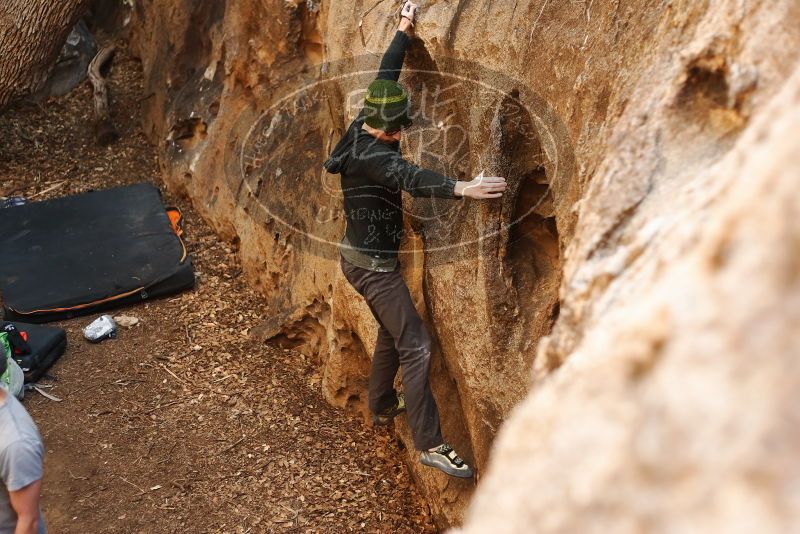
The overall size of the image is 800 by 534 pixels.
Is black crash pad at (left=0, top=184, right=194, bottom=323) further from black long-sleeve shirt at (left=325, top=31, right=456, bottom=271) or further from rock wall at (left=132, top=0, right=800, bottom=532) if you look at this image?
black long-sleeve shirt at (left=325, top=31, right=456, bottom=271)

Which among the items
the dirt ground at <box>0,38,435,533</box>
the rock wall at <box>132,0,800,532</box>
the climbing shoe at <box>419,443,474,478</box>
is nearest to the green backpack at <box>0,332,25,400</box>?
the dirt ground at <box>0,38,435,533</box>

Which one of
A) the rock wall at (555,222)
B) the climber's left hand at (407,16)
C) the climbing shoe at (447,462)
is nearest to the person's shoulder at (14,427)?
the rock wall at (555,222)

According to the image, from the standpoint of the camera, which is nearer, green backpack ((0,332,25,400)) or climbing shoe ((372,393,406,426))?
climbing shoe ((372,393,406,426))

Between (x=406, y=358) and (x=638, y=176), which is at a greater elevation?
(x=638, y=176)

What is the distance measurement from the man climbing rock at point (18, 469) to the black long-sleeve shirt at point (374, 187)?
2016mm

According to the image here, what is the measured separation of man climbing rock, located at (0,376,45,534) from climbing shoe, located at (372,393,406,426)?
241 centimetres

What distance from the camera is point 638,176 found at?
2635mm

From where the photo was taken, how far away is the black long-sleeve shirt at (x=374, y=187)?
177 inches

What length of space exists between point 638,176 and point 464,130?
2.32 metres

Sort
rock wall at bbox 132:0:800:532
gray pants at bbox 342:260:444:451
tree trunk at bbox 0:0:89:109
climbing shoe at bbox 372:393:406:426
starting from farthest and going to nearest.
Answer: tree trunk at bbox 0:0:89:109, climbing shoe at bbox 372:393:406:426, gray pants at bbox 342:260:444:451, rock wall at bbox 132:0:800:532

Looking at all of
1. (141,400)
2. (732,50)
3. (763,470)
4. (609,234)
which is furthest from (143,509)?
(763,470)

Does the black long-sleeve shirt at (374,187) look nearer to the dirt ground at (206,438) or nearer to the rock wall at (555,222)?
the rock wall at (555,222)

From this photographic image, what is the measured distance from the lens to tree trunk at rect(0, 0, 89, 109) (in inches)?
320

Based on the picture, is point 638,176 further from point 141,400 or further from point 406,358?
point 141,400
